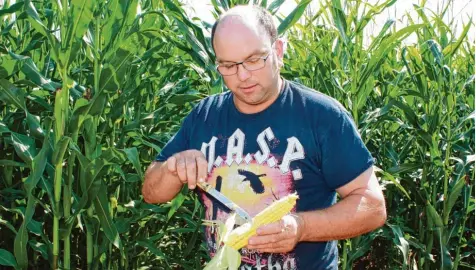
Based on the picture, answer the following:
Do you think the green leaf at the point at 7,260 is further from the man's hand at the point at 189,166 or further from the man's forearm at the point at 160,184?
the man's hand at the point at 189,166

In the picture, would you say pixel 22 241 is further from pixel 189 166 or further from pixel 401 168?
pixel 401 168

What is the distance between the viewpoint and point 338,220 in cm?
201

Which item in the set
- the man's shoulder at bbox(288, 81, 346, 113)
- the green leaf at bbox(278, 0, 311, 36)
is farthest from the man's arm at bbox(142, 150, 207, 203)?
the green leaf at bbox(278, 0, 311, 36)

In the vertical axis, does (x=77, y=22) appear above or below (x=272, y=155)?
above

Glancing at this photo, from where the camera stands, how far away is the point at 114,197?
141 inches

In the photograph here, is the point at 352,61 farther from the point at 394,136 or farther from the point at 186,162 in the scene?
the point at 186,162

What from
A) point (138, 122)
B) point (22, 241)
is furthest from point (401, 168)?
point (22, 241)

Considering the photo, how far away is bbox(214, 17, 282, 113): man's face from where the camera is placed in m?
2.10

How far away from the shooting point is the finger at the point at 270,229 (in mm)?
1771

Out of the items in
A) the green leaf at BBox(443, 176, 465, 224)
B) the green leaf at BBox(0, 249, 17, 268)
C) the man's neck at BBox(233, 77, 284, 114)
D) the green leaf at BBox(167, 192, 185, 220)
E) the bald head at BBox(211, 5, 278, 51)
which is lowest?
the green leaf at BBox(443, 176, 465, 224)

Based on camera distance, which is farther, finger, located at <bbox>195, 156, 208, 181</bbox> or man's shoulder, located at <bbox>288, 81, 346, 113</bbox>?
man's shoulder, located at <bbox>288, 81, 346, 113</bbox>

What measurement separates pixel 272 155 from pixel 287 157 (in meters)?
0.05

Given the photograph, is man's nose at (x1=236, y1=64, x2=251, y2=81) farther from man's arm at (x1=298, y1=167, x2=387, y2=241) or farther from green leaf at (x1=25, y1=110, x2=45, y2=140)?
green leaf at (x1=25, y1=110, x2=45, y2=140)

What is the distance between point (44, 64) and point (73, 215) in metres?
1.07
